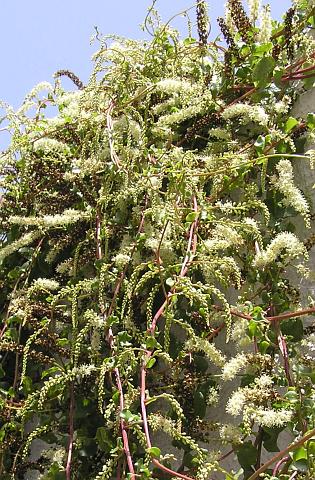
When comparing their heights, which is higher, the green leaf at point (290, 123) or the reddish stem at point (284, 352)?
→ the green leaf at point (290, 123)

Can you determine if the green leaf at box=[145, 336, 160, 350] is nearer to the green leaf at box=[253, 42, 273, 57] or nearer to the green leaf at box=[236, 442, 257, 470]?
the green leaf at box=[236, 442, 257, 470]

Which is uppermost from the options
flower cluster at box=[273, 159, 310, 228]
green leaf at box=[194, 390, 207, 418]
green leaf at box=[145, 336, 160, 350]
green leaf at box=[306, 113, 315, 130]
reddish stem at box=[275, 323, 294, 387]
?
green leaf at box=[306, 113, 315, 130]

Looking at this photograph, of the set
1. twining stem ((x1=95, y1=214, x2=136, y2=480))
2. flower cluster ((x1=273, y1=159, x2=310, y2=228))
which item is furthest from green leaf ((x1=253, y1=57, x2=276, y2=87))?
twining stem ((x1=95, y1=214, x2=136, y2=480))

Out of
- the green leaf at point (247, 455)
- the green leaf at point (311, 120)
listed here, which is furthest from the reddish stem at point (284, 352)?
the green leaf at point (311, 120)

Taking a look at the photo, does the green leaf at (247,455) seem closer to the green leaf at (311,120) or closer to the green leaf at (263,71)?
→ the green leaf at (311,120)

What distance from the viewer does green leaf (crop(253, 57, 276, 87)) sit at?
186cm

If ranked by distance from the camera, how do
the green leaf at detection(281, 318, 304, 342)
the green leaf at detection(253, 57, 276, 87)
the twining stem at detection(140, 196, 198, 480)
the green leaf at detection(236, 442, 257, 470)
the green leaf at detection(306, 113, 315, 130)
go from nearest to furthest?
the twining stem at detection(140, 196, 198, 480)
the green leaf at detection(236, 442, 257, 470)
the green leaf at detection(281, 318, 304, 342)
the green leaf at detection(306, 113, 315, 130)
the green leaf at detection(253, 57, 276, 87)

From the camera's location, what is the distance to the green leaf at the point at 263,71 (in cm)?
186

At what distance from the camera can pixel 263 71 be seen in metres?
1.87

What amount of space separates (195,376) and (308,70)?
2.82 ft

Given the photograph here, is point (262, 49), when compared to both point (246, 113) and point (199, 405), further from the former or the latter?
point (199, 405)

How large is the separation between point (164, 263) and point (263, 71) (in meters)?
0.60

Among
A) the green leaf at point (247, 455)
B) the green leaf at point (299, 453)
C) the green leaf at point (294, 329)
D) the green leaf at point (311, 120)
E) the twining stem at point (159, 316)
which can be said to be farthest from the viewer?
the green leaf at point (311, 120)

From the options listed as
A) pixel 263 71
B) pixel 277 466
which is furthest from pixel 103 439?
pixel 263 71
